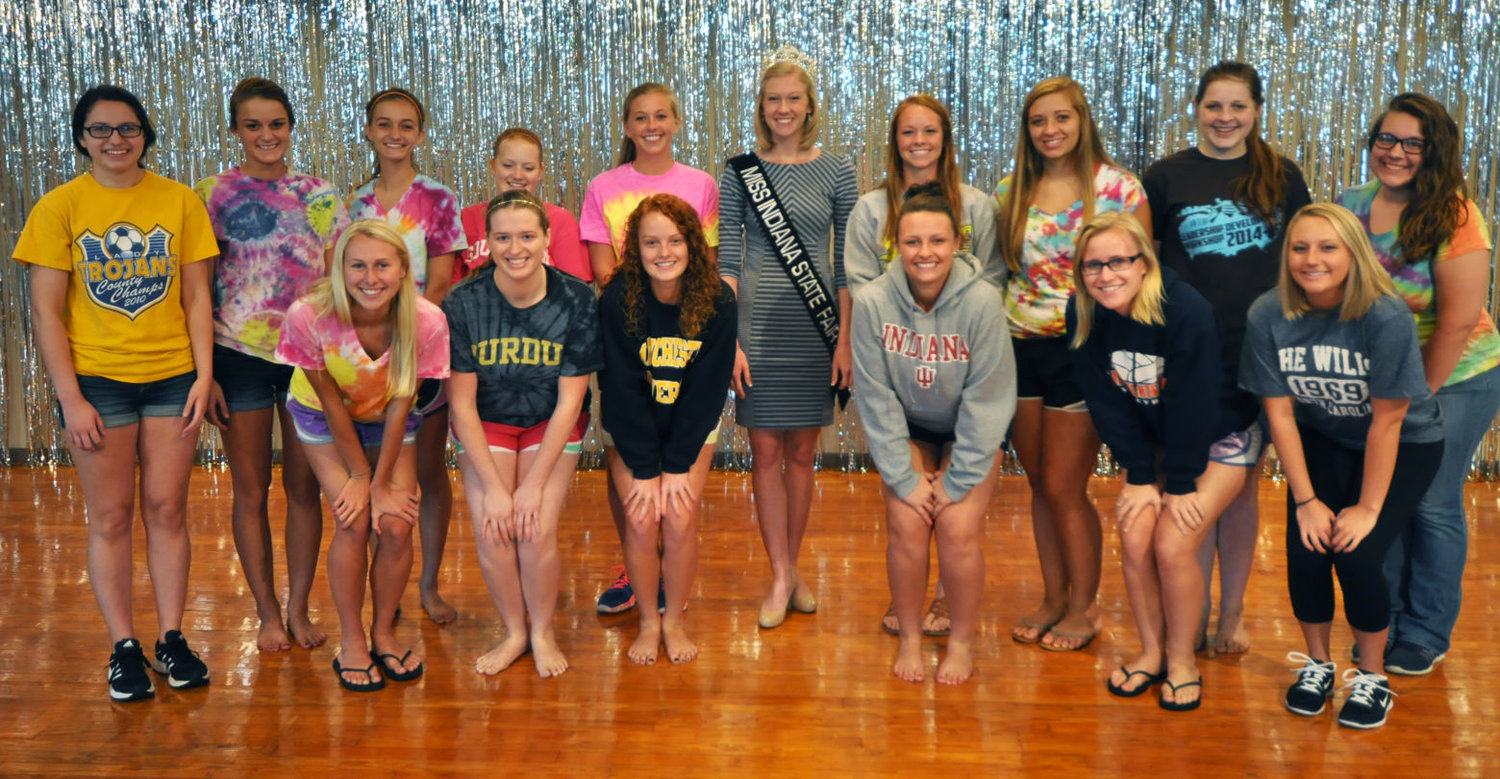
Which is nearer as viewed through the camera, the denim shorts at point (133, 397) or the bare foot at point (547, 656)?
the denim shorts at point (133, 397)

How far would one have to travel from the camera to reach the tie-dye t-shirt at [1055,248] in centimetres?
Result: 251

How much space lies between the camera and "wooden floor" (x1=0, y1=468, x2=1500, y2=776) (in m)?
2.12

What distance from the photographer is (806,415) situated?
111 inches

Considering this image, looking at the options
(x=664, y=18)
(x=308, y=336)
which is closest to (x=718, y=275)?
(x=308, y=336)

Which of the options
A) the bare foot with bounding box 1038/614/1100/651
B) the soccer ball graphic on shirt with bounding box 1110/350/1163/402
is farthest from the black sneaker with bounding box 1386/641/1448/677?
the soccer ball graphic on shirt with bounding box 1110/350/1163/402

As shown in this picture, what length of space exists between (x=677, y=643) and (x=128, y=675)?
118 centimetres

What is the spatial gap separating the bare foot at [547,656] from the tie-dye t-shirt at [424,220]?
91cm

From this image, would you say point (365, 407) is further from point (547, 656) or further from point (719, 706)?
point (719, 706)

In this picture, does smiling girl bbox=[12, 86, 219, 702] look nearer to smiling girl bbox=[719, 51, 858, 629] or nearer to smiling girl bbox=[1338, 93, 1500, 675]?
smiling girl bbox=[719, 51, 858, 629]

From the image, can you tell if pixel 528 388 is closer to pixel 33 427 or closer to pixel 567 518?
pixel 567 518

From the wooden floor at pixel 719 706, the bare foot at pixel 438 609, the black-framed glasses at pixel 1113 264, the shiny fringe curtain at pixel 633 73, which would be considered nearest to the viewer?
the wooden floor at pixel 719 706

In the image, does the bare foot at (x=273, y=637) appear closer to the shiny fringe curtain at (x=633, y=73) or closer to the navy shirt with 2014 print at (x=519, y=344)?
the navy shirt with 2014 print at (x=519, y=344)

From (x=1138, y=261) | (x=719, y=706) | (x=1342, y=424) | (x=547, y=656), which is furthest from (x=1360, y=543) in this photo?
(x=547, y=656)

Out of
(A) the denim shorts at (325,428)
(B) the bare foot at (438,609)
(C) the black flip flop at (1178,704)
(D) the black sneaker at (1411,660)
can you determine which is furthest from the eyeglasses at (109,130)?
(D) the black sneaker at (1411,660)
